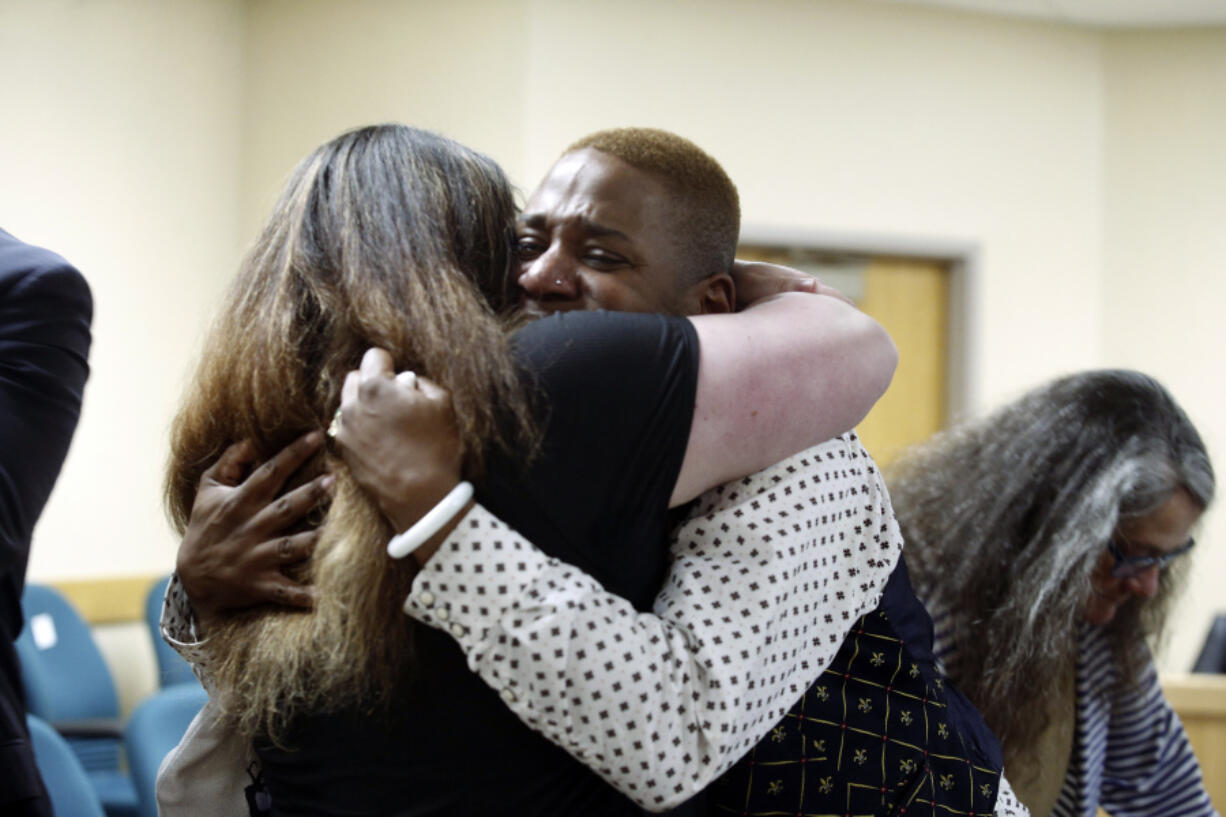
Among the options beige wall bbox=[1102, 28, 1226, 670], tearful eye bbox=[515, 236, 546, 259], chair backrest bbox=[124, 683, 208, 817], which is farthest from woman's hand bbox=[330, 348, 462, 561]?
beige wall bbox=[1102, 28, 1226, 670]

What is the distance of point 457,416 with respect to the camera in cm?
96

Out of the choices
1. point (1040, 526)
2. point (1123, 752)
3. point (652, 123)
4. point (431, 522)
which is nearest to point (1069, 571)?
point (1040, 526)

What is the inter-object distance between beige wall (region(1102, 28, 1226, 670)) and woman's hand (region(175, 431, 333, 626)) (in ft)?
18.2

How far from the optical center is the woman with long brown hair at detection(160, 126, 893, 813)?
3.21 ft

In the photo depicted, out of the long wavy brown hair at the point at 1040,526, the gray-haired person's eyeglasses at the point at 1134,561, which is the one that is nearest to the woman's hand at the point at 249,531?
the long wavy brown hair at the point at 1040,526

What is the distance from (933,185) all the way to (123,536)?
3.87 meters

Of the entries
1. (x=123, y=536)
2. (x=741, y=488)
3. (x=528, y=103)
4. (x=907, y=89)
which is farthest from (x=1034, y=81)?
(x=741, y=488)

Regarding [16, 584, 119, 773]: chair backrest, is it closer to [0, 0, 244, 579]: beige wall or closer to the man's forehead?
[0, 0, 244, 579]: beige wall

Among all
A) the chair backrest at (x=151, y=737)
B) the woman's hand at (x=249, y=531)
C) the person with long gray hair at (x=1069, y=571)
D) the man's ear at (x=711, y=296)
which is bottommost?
the chair backrest at (x=151, y=737)

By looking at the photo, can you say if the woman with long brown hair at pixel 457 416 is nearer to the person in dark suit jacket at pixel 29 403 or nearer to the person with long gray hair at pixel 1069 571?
the person in dark suit jacket at pixel 29 403

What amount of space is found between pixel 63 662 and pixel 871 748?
12.9 ft

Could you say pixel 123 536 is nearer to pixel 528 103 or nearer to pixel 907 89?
pixel 528 103

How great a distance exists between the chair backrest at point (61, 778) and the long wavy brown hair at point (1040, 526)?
57.6 inches

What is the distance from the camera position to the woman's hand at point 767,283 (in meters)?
1.34
